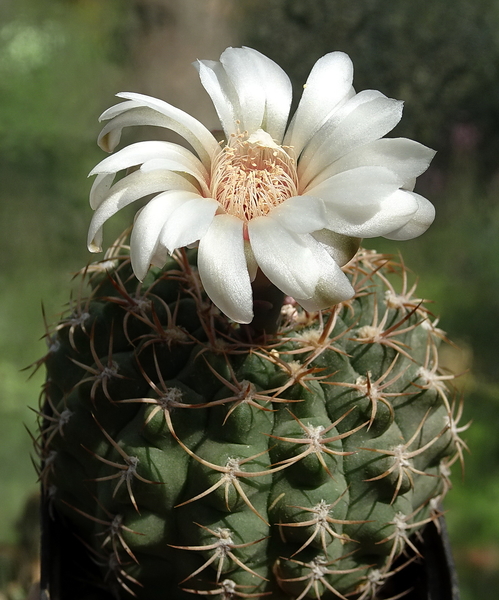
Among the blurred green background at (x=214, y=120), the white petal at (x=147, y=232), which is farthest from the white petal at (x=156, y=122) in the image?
the blurred green background at (x=214, y=120)

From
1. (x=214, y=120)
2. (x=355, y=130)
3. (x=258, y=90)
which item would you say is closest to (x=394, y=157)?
(x=355, y=130)

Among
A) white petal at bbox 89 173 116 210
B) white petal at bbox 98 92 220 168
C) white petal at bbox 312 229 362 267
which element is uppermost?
white petal at bbox 98 92 220 168

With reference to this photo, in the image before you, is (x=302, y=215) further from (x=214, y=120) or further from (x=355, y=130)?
(x=214, y=120)

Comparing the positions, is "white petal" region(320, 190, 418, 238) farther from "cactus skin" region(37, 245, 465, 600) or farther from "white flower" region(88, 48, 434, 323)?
"cactus skin" region(37, 245, 465, 600)

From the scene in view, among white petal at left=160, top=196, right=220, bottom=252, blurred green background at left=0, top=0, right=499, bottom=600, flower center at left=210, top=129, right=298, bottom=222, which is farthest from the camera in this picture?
blurred green background at left=0, top=0, right=499, bottom=600

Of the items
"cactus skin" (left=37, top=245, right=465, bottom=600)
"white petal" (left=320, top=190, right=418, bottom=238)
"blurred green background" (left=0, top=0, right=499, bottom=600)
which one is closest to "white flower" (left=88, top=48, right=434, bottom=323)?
"white petal" (left=320, top=190, right=418, bottom=238)

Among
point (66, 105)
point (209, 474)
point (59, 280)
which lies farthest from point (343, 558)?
point (66, 105)

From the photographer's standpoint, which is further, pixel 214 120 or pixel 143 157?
pixel 214 120
